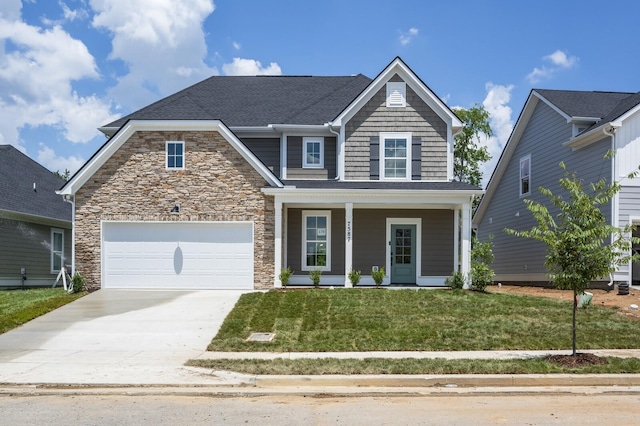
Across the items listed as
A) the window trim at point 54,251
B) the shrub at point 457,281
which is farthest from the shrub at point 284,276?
the window trim at point 54,251

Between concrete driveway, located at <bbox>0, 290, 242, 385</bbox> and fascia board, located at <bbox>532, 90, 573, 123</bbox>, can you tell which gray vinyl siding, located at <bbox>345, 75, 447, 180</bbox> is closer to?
fascia board, located at <bbox>532, 90, 573, 123</bbox>

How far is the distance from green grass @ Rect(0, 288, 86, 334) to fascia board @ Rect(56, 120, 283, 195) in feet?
10.9

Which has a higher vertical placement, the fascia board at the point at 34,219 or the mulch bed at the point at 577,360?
the fascia board at the point at 34,219

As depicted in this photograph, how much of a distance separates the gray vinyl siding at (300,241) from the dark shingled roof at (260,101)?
3338 mm

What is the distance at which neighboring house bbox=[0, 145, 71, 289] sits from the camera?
72.9ft

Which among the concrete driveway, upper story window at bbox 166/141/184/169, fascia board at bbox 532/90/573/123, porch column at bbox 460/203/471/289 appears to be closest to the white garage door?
the concrete driveway

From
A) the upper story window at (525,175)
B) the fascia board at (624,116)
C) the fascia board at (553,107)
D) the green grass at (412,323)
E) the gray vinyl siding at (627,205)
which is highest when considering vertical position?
the fascia board at (553,107)

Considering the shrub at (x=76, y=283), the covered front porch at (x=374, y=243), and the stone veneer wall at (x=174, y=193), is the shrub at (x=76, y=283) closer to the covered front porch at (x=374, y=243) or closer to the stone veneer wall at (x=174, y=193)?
the stone veneer wall at (x=174, y=193)

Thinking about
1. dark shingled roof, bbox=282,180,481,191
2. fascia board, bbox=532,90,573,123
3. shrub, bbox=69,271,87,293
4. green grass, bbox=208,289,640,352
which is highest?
fascia board, bbox=532,90,573,123

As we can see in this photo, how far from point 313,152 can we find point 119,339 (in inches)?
421

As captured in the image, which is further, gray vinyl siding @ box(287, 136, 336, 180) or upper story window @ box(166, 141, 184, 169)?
gray vinyl siding @ box(287, 136, 336, 180)

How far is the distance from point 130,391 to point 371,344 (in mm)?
4867

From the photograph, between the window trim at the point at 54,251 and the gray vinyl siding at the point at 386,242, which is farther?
the window trim at the point at 54,251

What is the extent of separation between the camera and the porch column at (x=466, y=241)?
18.6 m
